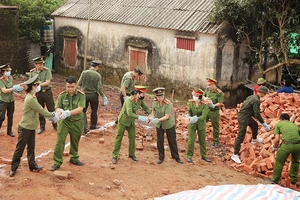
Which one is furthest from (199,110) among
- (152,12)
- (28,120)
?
(152,12)

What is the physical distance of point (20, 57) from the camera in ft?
58.0

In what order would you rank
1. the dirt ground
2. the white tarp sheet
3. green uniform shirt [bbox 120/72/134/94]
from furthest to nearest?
1. green uniform shirt [bbox 120/72/134/94]
2. the dirt ground
3. the white tarp sheet

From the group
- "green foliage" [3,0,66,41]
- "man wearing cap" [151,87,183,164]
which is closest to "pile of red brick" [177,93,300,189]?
"man wearing cap" [151,87,183,164]

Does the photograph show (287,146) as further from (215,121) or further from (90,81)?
(90,81)

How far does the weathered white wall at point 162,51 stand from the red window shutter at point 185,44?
0.43 ft

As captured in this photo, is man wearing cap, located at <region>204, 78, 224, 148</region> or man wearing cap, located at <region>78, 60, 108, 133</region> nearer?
man wearing cap, located at <region>78, 60, 108, 133</region>

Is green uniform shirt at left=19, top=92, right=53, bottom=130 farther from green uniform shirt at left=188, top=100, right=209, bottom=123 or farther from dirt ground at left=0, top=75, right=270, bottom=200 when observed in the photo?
green uniform shirt at left=188, top=100, right=209, bottom=123

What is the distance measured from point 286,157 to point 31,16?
13581 millimetres

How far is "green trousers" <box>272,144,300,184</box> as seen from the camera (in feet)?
26.2

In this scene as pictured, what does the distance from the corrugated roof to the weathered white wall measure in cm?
28

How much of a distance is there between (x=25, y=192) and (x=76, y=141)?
1.59 metres

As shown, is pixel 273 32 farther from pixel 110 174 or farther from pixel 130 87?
pixel 110 174

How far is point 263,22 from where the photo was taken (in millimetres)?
13398

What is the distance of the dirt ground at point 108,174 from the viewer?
6.87m
